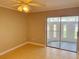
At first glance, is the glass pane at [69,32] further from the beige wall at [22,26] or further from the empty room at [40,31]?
the beige wall at [22,26]

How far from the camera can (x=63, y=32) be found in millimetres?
5387

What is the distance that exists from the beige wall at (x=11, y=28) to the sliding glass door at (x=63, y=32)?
61.8 inches

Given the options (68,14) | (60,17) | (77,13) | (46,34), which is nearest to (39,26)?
(46,34)

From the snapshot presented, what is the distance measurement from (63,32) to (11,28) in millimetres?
2727

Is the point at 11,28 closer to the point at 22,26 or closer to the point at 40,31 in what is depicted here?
the point at 22,26

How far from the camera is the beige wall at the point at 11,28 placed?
4.85 meters

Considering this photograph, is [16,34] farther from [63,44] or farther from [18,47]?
[63,44]

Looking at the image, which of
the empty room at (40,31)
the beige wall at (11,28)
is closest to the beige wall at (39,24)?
the empty room at (40,31)

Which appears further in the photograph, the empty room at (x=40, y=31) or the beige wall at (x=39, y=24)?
the beige wall at (x=39, y=24)

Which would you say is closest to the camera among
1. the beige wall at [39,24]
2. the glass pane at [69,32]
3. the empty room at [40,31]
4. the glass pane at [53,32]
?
the empty room at [40,31]

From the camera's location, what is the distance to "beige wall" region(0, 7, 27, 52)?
4.85m

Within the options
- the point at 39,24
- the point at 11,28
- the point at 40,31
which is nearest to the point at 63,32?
the point at 40,31

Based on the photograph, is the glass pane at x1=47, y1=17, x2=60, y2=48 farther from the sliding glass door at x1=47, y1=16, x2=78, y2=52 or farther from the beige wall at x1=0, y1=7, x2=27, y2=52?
the beige wall at x1=0, y1=7, x2=27, y2=52

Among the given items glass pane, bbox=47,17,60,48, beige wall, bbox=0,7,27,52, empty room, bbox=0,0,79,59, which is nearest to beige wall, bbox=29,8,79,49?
empty room, bbox=0,0,79,59
